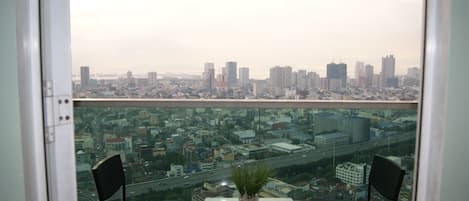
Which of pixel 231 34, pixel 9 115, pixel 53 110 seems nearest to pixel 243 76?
pixel 231 34

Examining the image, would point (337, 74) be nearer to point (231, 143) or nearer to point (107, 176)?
point (231, 143)

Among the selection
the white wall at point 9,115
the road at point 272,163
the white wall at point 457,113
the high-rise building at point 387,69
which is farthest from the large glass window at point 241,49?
the white wall at point 9,115

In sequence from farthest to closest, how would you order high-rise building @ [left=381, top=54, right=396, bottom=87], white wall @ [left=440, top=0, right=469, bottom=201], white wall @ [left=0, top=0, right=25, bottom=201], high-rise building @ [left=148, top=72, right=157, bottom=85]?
high-rise building @ [left=148, top=72, right=157, bottom=85], high-rise building @ [left=381, top=54, right=396, bottom=87], white wall @ [left=440, top=0, right=469, bottom=201], white wall @ [left=0, top=0, right=25, bottom=201]

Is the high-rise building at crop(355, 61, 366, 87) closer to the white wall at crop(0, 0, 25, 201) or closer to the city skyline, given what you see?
the city skyline

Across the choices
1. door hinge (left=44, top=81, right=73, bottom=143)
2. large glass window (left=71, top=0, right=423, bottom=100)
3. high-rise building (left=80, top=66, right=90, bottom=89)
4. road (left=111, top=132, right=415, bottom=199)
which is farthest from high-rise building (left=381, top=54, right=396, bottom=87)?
high-rise building (left=80, top=66, right=90, bottom=89)

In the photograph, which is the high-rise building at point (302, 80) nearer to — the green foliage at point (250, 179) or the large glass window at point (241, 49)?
the large glass window at point (241, 49)

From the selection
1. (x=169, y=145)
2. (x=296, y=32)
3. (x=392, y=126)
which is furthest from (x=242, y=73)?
(x=392, y=126)

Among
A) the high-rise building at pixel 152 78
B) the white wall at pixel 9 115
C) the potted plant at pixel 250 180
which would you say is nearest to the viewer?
the potted plant at pixel 250 180
